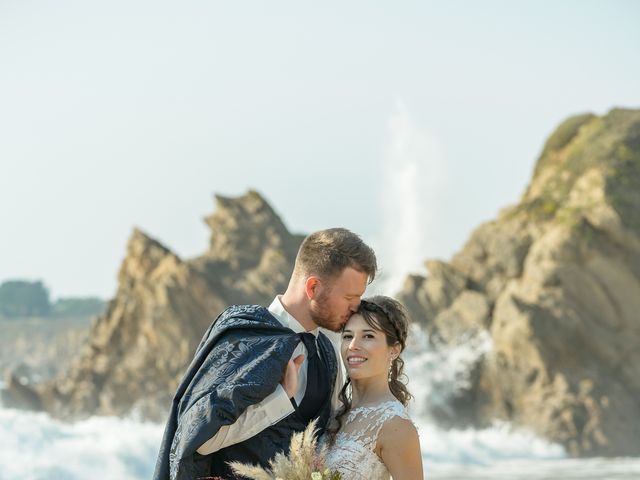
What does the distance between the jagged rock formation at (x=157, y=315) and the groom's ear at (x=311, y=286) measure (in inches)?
1029

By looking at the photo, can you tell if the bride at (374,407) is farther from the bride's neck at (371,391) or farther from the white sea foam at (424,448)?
the white sea foam at (424,448)

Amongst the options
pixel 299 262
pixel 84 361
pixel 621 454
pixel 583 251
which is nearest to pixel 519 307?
pixel 583 251

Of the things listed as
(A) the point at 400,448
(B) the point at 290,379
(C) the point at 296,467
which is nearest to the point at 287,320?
A: (B) the point at 290,379

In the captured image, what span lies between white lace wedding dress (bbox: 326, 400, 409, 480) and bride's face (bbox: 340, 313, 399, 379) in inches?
7.0

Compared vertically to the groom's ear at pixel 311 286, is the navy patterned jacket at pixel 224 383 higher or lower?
lower

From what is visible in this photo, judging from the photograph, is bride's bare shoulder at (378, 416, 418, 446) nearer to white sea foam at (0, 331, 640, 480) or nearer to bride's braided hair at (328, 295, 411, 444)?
bride's braided hair at (328, 295, 411, 444)

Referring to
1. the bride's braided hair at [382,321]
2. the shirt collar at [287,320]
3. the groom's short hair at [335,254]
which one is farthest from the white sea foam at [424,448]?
the groom's short hair at [335,254]

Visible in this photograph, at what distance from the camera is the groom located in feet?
15.7

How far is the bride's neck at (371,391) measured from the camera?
5.29 meters

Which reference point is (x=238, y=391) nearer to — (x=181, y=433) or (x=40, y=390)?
(x=181, y=433)

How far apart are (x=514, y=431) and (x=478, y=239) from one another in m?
6.36

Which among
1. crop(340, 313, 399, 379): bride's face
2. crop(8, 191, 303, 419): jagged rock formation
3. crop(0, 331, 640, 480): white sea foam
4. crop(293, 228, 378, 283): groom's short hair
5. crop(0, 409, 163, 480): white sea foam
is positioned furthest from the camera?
crop(8, 191, 303, 419): jagged rock formation

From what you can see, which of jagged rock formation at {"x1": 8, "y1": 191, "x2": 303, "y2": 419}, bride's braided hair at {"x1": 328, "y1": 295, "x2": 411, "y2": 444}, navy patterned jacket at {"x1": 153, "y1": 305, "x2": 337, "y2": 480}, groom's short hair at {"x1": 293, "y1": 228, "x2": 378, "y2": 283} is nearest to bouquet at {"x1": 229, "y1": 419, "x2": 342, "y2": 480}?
navy patterned jacket at {"x1": 153, "y1": 305, "x2": 337, "y2": 480}

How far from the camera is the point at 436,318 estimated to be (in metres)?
30.8
